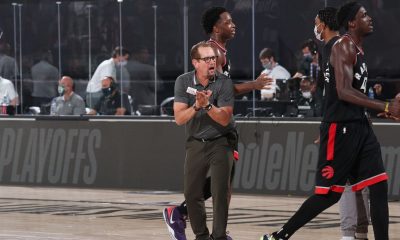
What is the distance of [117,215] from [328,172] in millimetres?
4887

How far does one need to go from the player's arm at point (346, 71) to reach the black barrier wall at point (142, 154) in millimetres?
6129

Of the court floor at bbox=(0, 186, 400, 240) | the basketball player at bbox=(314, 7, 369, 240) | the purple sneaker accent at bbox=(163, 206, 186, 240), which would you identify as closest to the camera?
the basketball player at bbox=(314, 7, 369, 240)

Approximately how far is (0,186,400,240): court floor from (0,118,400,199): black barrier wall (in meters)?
0.29

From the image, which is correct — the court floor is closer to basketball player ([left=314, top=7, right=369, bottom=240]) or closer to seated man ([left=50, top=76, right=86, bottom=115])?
basketball player ([left=314, top=7, right=369, bottom=240])

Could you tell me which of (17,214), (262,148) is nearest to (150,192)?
(262,148)

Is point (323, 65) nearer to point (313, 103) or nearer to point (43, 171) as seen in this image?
point (313, 103)

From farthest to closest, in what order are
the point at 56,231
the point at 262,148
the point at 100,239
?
the point at 262,148, the point at 56,231, the point at 100,239

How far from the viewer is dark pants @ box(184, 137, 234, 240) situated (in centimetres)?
1000

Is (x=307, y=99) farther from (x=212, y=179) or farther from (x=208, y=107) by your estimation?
(x=208, y=107)

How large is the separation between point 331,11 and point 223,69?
3.42ft

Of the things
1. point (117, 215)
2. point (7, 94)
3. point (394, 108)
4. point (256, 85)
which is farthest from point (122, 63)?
point (394, 108)

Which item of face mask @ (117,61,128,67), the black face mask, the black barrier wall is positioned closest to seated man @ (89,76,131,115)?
the black face mask

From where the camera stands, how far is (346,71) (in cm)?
950

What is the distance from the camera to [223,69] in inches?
417
